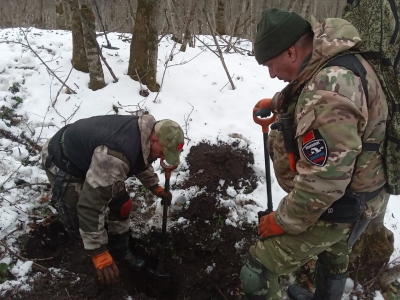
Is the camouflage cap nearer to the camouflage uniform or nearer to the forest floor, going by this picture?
the camouflage uniform

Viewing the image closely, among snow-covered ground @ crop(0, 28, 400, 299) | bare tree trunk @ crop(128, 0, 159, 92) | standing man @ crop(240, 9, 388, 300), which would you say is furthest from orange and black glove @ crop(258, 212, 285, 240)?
bare tree trunk @ crop(128, 0, 159, 92)

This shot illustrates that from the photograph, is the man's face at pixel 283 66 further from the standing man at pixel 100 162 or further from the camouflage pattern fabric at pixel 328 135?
the standing man at pixel 100 162

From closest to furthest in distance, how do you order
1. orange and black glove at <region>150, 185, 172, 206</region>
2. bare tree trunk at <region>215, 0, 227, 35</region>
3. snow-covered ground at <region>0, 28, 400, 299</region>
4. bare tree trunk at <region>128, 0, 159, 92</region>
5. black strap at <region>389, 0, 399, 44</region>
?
black strap at <region>389, 0, 399, 44</region> < orange and black glove at <region>150, 185, 172, 206</region> < snow-covered ground at <region>0, 28, 400, 299</region> < bare tree trunk at <region>128, 0, 159, 92</region> < bare tree trunk at <region>215, 0, 227, 35</region>

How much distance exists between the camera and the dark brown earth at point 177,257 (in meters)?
2.83

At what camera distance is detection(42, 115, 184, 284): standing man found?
94.9 inches

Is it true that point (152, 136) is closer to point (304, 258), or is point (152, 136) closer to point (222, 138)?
point (304, 258)

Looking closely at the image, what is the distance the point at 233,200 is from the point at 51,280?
6.31 feet

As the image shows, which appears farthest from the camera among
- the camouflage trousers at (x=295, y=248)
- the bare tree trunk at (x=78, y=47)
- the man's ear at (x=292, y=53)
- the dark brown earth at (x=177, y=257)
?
the bare tree trunk at (x=78, y=47)

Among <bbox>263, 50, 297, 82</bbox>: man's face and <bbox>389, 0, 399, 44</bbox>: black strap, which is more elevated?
<bbox>389, 0, 399, 44</bbox>: black strap

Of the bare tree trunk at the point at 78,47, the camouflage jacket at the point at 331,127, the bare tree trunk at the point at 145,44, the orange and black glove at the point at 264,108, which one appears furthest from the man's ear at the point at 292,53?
the bare tree trunk at the point at 78,47

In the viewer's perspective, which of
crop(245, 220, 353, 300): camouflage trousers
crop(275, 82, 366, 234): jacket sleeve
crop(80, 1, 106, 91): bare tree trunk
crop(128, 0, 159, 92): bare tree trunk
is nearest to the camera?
crop(275, 82, 366, 234): jacket sleeve

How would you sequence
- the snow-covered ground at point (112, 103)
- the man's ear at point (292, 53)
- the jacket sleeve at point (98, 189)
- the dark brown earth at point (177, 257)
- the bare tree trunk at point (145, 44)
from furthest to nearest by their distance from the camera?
1. the bare tree trunk at point (145, 44)
2. the snow-covered ground at point (112, 103)
3. the dark brown earth at point (177, 257)
4. the jacket sleeve at point (98, 189)
5. the man's ear at point (292, 53)

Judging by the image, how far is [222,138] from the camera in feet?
13.8

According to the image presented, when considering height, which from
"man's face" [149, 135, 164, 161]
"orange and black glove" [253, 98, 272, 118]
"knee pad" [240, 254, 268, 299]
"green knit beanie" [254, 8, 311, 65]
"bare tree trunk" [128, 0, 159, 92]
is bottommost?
"knee pad" [240, 254, 268, 299]
